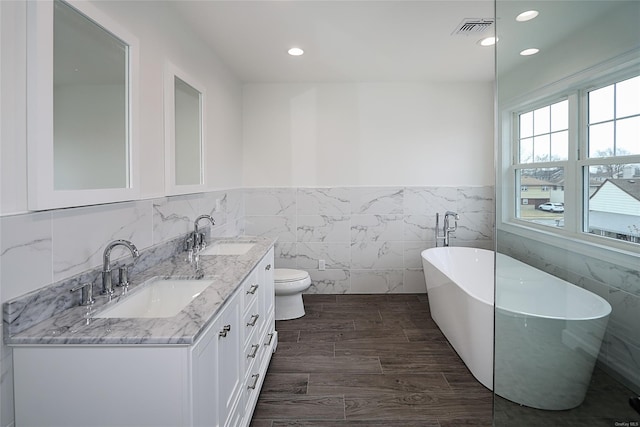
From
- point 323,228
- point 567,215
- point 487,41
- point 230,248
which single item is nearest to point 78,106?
point 230,248

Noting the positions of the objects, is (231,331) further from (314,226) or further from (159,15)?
(314,226)

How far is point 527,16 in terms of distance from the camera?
1689mm

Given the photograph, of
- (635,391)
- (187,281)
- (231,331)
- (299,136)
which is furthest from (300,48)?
(635,391)

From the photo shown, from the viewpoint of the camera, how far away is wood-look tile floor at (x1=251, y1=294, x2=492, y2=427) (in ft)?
7.32

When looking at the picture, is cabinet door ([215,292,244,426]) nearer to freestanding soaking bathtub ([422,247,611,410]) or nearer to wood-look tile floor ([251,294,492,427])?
wood-look tile floor ([251,294,492,427])

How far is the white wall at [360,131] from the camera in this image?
453 cm

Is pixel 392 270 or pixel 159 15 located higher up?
pixel 159 15

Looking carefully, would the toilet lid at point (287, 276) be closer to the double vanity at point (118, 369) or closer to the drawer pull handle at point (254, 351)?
the drawer pull handle at point (254, 351)

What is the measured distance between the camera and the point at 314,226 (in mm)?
4570

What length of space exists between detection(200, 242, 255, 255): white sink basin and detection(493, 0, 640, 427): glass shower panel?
1.83m

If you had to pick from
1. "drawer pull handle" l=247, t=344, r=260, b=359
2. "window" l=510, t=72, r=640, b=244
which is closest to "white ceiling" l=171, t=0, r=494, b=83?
"window" l=510, t=72, r=640, b=244

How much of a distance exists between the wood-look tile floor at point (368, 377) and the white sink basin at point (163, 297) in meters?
0.83

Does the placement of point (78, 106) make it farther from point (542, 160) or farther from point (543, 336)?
point (543, 336)

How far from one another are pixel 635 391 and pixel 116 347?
1740 mm
